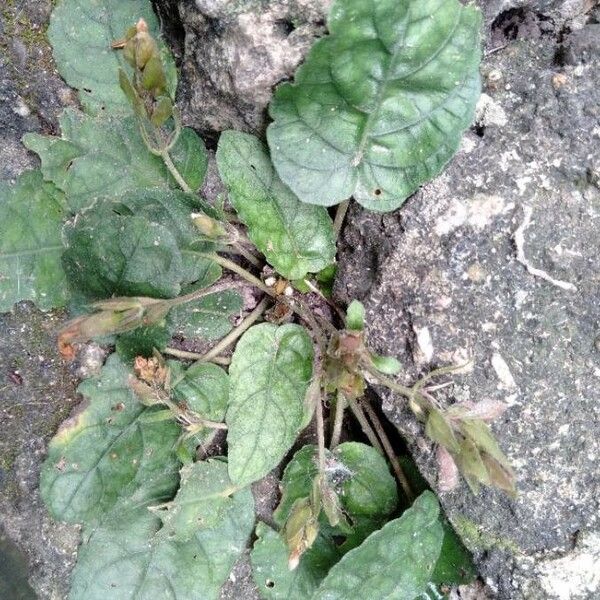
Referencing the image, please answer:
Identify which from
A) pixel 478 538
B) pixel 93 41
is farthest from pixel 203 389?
pixel 93 41

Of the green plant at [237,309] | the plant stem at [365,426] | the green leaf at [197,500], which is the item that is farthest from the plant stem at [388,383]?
the green leaf at [197,500]

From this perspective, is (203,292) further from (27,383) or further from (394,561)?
(394,561)

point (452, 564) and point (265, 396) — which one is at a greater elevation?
point (265, 396)

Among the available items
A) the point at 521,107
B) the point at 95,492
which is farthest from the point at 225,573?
the point at 521,107

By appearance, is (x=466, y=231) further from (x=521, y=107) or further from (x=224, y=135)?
(x=224, y=135)

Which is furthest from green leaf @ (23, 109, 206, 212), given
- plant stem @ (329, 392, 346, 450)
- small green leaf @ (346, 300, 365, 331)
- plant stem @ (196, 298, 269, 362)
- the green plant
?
plant stem @ (329, 392, 346, 450)

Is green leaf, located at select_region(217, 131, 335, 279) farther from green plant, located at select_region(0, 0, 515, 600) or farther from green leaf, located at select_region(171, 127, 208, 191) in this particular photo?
green leaf, located at select_region(171, 127, 208, 191)

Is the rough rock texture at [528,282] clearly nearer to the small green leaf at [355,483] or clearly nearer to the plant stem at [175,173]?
the small green leaf at [355,483]
